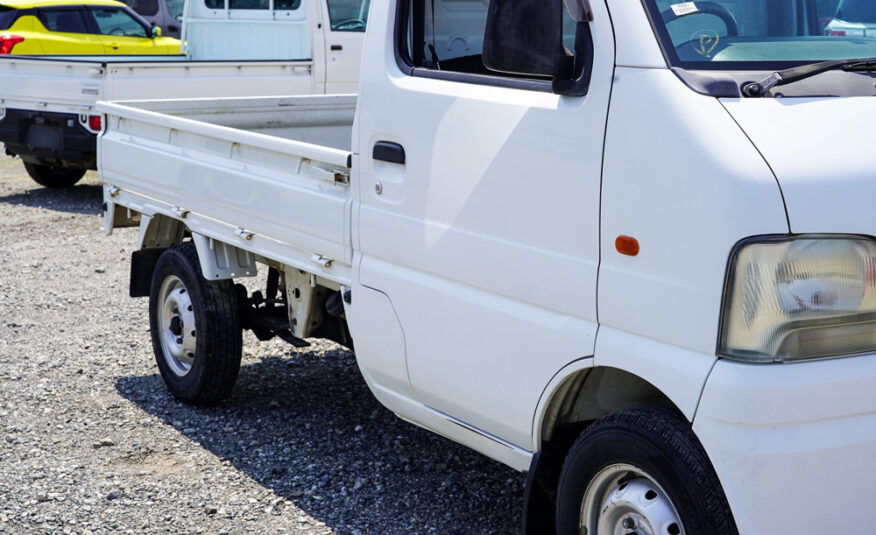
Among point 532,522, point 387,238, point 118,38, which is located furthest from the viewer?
point 118,38

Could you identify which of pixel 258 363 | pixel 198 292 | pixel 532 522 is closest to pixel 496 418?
pixel 532 522

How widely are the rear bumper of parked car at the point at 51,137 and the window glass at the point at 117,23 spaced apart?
309cm

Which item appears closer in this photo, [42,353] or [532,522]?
[532,522]

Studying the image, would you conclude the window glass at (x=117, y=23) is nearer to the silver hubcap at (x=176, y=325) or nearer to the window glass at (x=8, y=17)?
the window glass at (x=8, y=17)

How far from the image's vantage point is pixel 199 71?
945 cm

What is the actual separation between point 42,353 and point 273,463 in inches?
84.2

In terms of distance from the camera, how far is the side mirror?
2998 millimetres

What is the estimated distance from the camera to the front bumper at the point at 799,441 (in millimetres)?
2551

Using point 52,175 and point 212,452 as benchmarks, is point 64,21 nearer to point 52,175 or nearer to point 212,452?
point 52,175

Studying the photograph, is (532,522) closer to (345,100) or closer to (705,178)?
(705,178)

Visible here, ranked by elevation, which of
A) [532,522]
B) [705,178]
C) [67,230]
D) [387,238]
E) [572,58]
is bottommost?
[67,230]

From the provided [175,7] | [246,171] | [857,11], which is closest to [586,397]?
[857,11]

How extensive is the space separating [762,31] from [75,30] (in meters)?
10.9

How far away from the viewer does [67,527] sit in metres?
4.09
